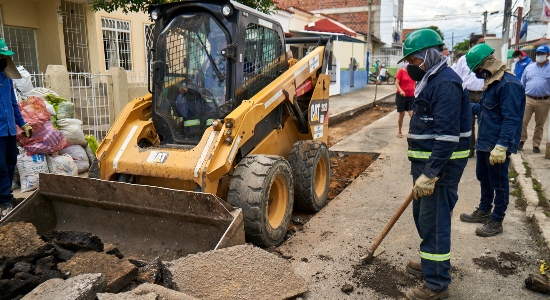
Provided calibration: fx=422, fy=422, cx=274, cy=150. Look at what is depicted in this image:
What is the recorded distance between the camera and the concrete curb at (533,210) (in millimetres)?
3824

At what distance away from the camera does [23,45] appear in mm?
10227

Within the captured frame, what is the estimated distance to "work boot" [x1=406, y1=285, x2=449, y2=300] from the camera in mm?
3064

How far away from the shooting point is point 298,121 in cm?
524

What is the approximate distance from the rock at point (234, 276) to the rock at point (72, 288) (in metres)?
0.45

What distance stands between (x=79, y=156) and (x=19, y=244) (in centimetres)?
340

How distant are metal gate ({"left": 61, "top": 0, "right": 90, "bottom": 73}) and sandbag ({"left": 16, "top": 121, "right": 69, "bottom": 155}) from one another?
542 centimetres

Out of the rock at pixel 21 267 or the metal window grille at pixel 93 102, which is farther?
the metal window grille at pixel 93 102

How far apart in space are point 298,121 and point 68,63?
26.5 feet

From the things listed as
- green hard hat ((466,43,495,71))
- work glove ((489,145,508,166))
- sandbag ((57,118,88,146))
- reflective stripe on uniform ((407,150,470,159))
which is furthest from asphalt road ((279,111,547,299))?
sandbag ((57,118,88,146))

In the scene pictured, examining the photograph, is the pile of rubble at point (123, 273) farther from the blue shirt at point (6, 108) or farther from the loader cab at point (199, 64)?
the blue shirt at point (6, 108)

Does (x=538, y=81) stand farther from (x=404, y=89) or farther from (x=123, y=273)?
→ (x=123, y=273)

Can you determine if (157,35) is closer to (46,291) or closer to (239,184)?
(239,184)

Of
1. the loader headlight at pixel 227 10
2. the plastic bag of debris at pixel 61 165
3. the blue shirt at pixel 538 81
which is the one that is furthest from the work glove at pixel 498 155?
the plastic bag of debris at pixel 61 165

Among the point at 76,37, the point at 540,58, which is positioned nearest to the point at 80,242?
the point at 540,58
